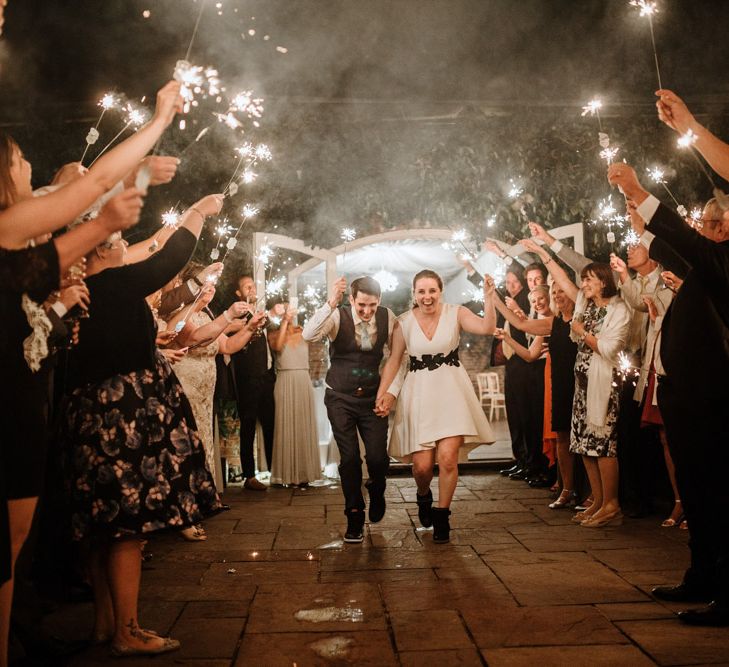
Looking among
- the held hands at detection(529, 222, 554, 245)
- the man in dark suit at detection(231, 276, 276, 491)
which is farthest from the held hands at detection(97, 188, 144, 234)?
the man in dark suit at detection(231, 276, 276, 491)

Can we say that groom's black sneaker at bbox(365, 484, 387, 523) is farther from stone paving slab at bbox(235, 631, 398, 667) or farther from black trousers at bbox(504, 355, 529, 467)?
black trousers at bbox(504, 355, 529, 467)

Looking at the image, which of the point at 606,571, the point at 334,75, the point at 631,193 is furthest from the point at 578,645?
the point at 334,75

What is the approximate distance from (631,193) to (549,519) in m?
3.13

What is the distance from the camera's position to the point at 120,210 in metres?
2.14

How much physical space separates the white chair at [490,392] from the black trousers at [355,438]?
8.79 meters

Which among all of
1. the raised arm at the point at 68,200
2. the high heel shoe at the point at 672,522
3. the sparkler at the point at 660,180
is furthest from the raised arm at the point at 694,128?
the high heel shoe at the point at 672,522

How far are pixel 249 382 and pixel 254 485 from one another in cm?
105

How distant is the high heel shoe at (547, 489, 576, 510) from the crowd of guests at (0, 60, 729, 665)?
0.8 inches

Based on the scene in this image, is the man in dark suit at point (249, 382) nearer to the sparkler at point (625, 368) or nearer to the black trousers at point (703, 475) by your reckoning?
the sparkler at point (625, 368)

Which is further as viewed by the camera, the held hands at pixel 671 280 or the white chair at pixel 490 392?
the white chair at pixel 490 392

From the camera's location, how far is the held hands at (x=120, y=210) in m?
2.14

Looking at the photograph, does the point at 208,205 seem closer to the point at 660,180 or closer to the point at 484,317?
the point at 484,317

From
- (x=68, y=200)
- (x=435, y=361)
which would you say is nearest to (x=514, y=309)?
(x=435, y=361)

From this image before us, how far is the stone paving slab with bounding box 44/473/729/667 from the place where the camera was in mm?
2852
